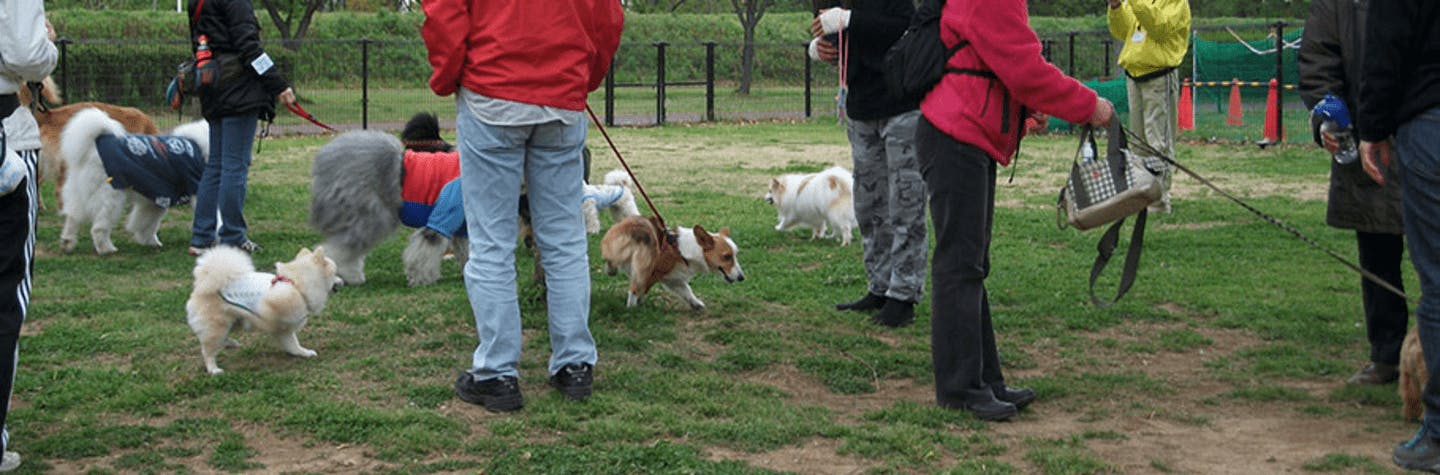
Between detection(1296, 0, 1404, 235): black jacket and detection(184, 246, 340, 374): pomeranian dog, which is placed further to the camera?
detection(184, 246, 340, 374): pomeranian dog

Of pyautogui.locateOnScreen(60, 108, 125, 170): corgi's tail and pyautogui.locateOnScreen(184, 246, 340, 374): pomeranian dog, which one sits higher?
pyautogui.locateOnScreen(60, 108, 125, 170): corgi's tail

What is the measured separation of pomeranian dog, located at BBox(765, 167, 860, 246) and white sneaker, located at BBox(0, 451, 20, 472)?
19.3ft

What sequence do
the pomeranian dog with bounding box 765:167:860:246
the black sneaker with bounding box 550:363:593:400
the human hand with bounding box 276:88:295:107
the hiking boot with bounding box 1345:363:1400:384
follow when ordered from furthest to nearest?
the pomeranian dog with bounding box 765:167:860:246
the human hand with bounding box 276:88:295:107
the hiking boot with bounding box 1345:363:1400:384
the black sneaker with bounding box 550:363:593:400

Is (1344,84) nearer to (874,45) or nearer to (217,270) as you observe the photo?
(874,45)

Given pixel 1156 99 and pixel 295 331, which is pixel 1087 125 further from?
pixel 1156 99

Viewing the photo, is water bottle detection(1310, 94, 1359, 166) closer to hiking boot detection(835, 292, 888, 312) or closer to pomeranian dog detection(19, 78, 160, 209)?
hiking boot detection(835, 292, 888, 312)

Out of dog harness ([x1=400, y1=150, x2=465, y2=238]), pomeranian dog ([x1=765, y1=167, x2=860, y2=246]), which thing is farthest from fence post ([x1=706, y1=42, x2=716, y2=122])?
dog harness ([x1=400, y1=150, x2=465, y2=238])

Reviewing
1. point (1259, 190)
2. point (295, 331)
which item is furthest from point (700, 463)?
point (1259, 190)

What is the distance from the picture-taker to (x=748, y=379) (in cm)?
532

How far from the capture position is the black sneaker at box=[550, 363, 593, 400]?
A: 4797mm

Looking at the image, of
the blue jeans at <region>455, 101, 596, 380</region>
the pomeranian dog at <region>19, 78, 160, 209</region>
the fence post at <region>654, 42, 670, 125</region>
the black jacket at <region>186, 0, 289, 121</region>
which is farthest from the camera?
the fence post at <region>654, 42, 670, 125</region>

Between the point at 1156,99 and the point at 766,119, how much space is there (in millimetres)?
13418

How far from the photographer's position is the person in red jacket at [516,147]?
14.6 feet

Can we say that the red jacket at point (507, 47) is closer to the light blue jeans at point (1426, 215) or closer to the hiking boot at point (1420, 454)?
the light blue jeans at point (1426, 215)
